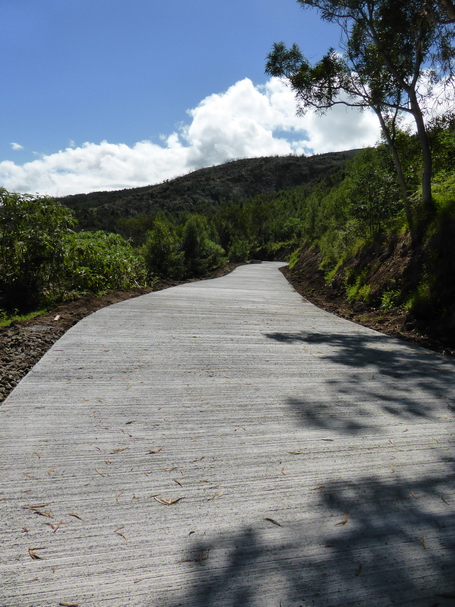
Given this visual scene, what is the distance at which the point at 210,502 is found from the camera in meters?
1.89

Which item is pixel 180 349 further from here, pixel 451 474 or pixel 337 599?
pixel 337 599

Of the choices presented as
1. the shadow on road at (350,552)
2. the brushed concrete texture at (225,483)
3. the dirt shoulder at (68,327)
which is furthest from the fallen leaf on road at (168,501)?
the dirt shoulder at (68,327)

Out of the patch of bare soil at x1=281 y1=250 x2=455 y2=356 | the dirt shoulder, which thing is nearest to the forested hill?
the patch of bare soil at x1=281 y1=250 x2=455 y2=356

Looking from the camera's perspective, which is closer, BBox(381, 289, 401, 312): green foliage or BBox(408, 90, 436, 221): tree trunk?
BBox(381, 289, 401, 312): green foliage

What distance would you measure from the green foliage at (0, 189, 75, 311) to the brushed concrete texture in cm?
345

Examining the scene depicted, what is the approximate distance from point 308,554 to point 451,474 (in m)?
1.10

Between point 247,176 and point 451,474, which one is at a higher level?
point 247,176

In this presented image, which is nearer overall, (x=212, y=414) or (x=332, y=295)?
(x=212, y=414)

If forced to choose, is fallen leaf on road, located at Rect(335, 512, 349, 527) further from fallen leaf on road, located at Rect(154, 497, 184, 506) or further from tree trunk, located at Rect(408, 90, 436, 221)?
tree trunk, located at Rect(408, 90, 436, 221)

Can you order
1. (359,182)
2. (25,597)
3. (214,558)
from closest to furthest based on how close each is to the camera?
(25,597) → (214,558) → (359,182)

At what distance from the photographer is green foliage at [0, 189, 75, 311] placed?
6703mm

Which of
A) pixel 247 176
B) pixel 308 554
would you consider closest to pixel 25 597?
pixel 308 554

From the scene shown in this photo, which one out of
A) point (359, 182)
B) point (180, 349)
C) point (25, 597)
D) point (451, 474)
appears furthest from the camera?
point (359, 182)

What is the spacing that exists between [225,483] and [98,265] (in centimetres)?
743
